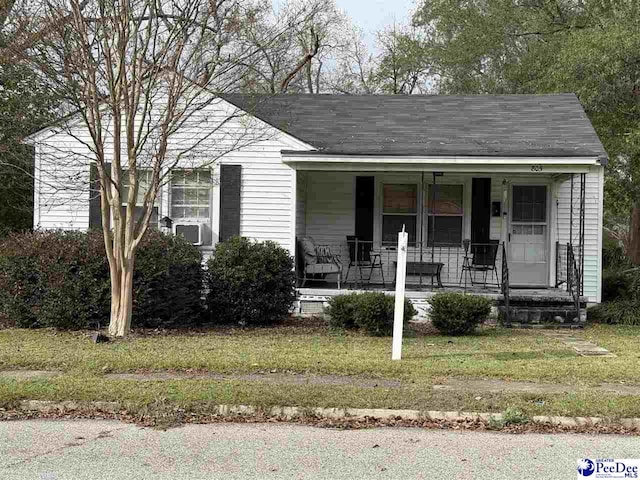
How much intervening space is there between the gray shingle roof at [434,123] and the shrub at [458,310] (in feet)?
9.99

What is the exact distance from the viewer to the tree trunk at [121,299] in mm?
11664

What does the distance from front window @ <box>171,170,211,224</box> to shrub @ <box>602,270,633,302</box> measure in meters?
8.55

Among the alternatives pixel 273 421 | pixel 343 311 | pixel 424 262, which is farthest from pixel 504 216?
pixel 273 421

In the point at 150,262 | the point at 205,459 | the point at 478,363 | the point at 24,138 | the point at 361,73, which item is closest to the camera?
the point at 205,459

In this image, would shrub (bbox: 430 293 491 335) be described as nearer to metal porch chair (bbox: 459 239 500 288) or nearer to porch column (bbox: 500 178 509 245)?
metal porch chair (bbox: 459 239 500 288)

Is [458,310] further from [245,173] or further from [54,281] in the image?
[54,281]

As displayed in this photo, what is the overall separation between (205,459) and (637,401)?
4031 millimetres

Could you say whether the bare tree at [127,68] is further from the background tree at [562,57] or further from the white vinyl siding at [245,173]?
the background tree at [562,57]

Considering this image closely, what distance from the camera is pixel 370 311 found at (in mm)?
11742

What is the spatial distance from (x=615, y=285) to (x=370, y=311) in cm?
726

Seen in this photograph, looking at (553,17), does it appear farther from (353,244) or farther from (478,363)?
(478,363)

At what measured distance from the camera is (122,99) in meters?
11.4

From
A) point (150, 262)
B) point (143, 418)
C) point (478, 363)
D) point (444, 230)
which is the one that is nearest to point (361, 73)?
point (444, 230)

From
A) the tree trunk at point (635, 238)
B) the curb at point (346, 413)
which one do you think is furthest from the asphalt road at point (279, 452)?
the tree trunk at point (635, 238)
